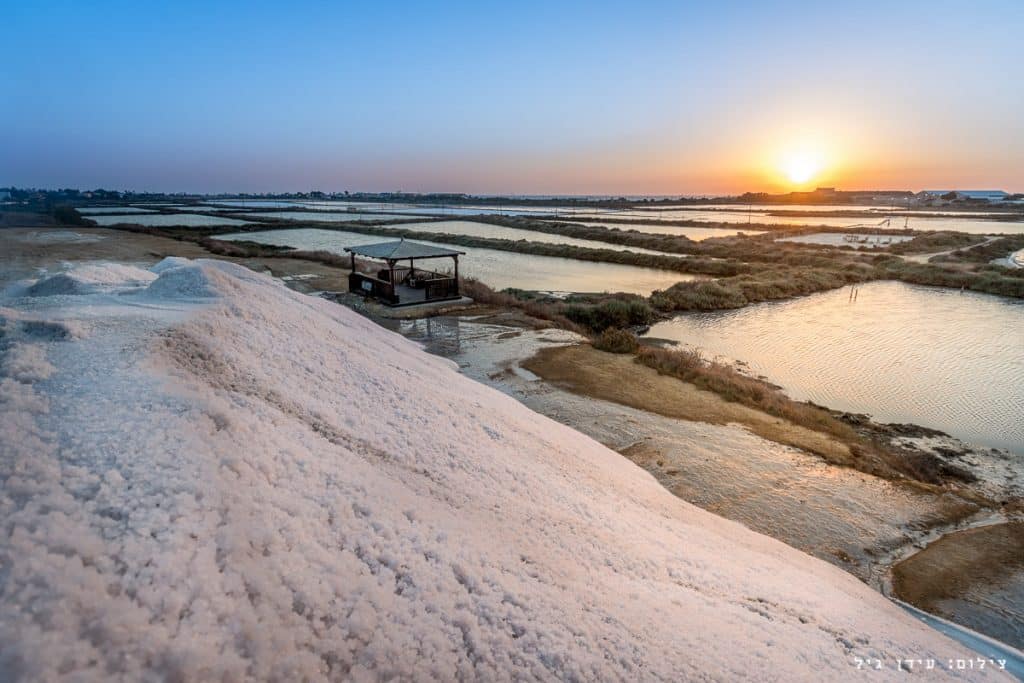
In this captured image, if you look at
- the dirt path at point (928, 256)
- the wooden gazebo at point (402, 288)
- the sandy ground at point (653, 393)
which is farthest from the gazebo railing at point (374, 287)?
the dirt path at point (928, 256)

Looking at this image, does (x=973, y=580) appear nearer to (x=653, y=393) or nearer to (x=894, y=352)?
(x=653, y=393)

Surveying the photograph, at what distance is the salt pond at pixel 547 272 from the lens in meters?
30.5

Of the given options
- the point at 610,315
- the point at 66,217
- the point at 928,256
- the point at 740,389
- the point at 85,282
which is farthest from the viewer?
the point at 66,217

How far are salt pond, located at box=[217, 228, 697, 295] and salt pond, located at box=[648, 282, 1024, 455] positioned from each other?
7.76 m

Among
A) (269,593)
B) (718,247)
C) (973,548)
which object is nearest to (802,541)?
(973,548)

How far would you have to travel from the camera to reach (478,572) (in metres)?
2.17

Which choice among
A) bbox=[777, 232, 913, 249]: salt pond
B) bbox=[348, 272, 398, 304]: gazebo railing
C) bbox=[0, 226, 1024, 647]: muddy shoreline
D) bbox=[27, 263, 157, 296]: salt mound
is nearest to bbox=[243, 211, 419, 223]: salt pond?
bbox=[348, 272, 398, 304]: gazebo railing

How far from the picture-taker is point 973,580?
21.2 ft

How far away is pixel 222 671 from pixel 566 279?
3219 centimetres

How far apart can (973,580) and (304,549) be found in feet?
26.8

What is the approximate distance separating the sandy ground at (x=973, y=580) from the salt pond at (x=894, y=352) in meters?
5.29

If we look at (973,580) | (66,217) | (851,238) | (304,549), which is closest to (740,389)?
(973,580)

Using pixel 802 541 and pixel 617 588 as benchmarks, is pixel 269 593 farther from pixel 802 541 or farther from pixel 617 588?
pixel 802 541

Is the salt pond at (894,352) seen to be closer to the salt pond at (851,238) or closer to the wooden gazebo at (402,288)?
the wooden gazebo at (402,288)
